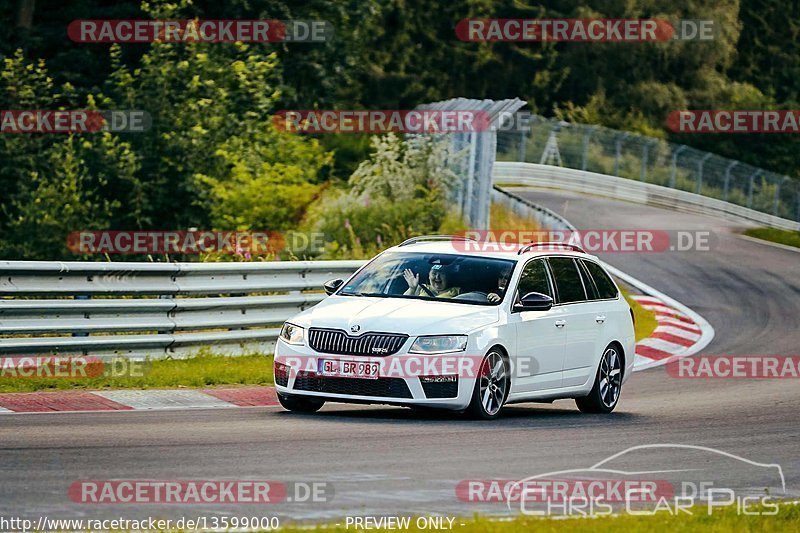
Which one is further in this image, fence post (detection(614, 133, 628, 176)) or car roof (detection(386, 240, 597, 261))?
fence post (detection(614, 133, 628, 176))

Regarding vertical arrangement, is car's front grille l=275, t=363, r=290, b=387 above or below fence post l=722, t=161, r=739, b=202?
below

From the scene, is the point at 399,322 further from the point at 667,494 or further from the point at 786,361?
the point at 786,361

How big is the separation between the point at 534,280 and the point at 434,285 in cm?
105

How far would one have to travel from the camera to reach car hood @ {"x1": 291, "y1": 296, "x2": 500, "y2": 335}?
1283 cm

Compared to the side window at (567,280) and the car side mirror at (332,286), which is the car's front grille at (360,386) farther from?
the side window at (567,280)

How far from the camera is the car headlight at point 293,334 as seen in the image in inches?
515

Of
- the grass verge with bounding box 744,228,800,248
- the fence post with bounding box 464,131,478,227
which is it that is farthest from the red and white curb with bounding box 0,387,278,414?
the grass verge with bounding box 744,228,800,248

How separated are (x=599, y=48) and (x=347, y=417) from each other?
207 ft

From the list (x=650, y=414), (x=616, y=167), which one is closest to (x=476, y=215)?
(x=650, y=414)

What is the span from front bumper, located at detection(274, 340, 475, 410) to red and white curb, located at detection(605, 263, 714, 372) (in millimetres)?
7530

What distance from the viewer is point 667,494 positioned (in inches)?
375
